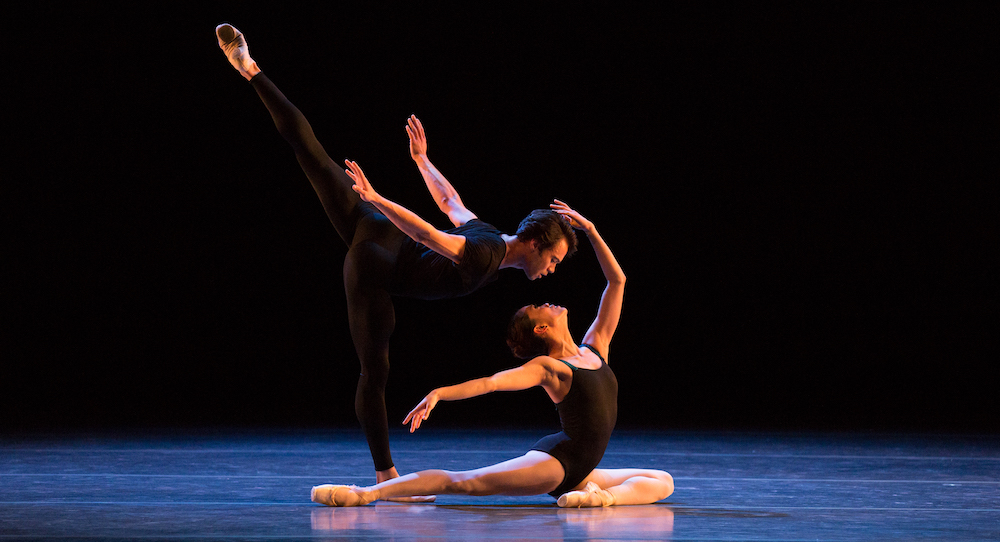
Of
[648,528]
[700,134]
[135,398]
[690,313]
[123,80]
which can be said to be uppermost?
[123,80]

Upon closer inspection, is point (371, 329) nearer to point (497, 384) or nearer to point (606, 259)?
point (497, 384)

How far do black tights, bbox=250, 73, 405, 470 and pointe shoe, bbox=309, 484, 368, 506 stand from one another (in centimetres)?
28

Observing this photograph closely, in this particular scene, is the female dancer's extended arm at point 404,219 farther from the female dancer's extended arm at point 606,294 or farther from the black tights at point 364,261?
the female dancer's extended arm at point 606,294

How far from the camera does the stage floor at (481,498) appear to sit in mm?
2242

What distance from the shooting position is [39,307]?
241 inches

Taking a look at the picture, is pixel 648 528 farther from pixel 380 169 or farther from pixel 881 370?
pixel 881 370

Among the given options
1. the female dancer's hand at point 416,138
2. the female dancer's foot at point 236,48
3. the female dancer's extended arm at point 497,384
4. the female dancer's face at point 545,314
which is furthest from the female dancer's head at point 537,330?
the female dancer's foot at point 236,48

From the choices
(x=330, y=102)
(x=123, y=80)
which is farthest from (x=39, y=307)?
(x=330, y=102)

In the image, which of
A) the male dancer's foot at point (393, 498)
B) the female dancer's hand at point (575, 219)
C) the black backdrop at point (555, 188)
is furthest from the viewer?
the black backdrop at point (555, 188)

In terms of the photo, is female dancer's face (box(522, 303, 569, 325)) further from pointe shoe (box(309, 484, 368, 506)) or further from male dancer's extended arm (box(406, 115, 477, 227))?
pointe shoe (box(309, 484, 368, 506))

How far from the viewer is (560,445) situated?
2.71m

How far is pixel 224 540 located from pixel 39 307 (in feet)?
15.6

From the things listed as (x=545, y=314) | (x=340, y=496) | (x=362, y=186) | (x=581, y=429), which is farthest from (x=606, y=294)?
(x=340, y=496)

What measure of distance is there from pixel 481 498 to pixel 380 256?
825 millimetres
